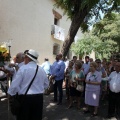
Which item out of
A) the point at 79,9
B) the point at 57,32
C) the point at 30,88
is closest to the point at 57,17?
the point at 57,32

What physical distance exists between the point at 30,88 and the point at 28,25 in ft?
38.1

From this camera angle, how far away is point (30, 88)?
4.39 metres

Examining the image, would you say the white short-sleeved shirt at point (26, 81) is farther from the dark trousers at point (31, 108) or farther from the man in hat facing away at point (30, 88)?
the dark trousers at point (31, 108)

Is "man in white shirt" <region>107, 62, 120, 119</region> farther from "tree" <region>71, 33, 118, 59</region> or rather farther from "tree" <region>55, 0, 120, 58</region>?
"tree" <region>71, 33, 118, 59</region>

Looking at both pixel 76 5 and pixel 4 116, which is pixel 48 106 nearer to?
pixel 4 116

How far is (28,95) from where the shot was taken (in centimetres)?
438

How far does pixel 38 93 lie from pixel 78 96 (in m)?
3.72

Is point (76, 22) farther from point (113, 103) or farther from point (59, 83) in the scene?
point (113, 103)

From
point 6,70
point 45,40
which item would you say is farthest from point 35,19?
point 6,70

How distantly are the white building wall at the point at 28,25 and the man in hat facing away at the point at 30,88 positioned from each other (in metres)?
8.67

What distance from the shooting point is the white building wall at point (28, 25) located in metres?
13.4

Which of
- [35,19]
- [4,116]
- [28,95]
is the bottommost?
[4,116]

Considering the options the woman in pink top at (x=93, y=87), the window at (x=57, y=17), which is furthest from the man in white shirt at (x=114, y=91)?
the window at (x=57, y=17)

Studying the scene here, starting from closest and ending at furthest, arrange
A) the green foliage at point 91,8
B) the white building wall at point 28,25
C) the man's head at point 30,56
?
the man's head at point 30,56 < the green foliage at point 91,8 < the white building wall at point 28,25
